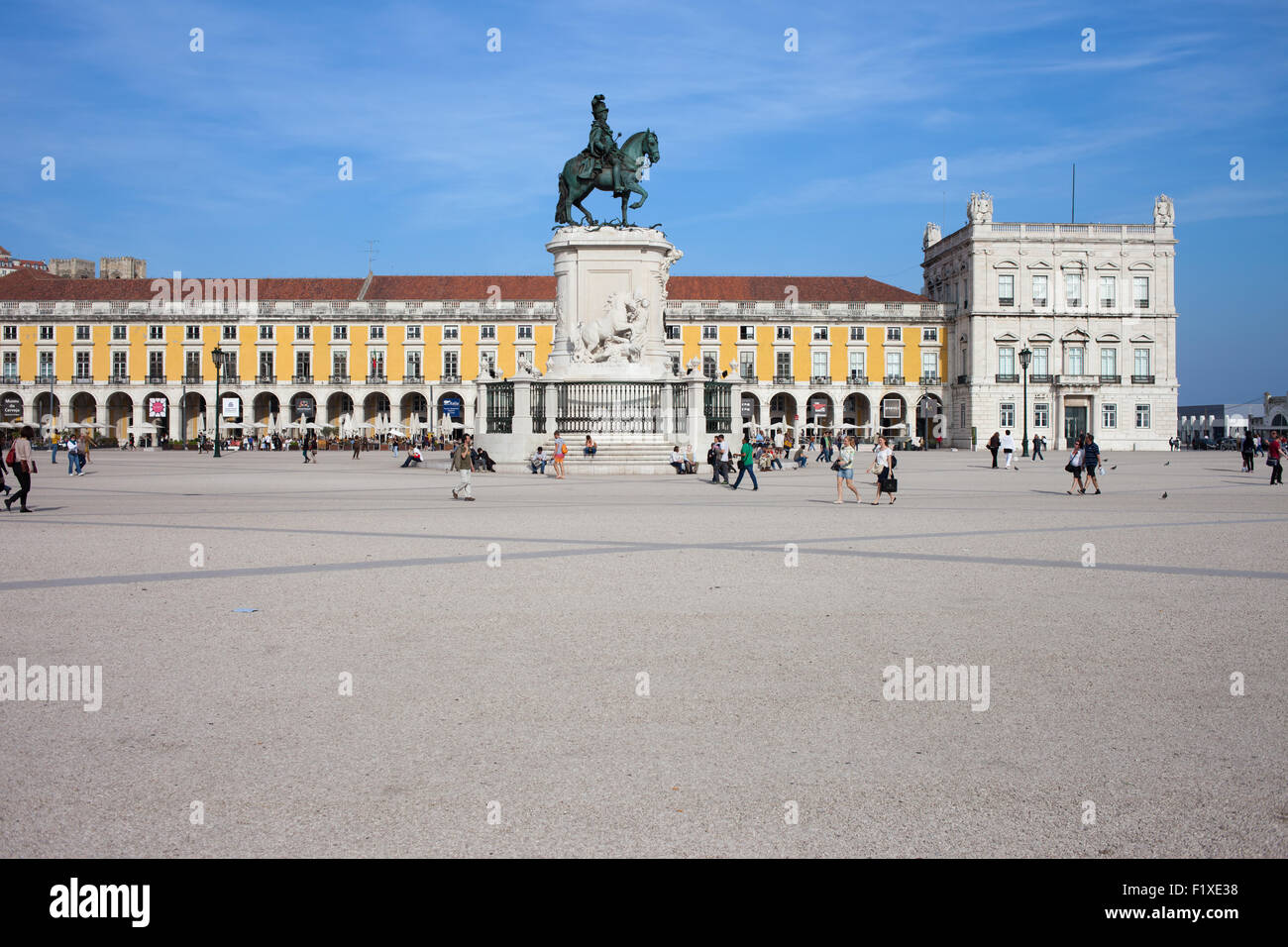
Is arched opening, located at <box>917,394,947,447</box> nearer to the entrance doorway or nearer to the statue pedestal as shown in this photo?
the entrance doorway

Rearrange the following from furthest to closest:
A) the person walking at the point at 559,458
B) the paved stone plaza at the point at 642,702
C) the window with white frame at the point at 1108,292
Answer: the window with white frame at the point at 1108,292 < the person walking at the point at 559,458 < the paved stone plaza at the point at 642,702

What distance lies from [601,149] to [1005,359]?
5194 cm

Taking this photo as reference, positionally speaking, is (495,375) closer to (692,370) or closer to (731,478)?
(692,370)

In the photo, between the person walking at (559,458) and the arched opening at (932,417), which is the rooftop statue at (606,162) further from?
the arched opening at (932,417)

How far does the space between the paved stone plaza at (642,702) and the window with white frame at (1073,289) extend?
6855 cm

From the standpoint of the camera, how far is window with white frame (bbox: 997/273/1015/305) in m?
74.8

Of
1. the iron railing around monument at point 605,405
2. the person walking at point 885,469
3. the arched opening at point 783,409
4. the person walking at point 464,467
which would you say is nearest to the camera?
the person walking at point 885,469

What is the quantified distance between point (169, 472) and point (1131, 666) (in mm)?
29200

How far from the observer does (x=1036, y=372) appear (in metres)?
75.0

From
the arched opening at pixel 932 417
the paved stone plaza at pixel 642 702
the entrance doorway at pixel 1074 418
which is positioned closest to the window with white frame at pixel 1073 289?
the entrance doorway at pixel 1074 418

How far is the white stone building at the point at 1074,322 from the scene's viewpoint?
74438mm
